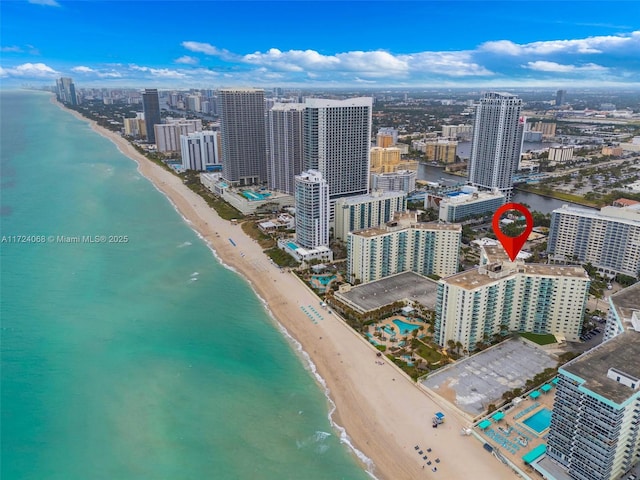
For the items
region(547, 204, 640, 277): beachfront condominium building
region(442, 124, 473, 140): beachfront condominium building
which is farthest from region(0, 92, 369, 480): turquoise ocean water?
region(442, 124, 473, 140): beachfront condominium building

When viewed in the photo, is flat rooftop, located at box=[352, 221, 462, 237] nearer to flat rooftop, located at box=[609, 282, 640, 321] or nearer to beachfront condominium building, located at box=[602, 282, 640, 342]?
flat rooftop, located at box=[609, 282, 640, 321]

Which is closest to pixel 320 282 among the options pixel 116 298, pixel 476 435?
pixel 116 298

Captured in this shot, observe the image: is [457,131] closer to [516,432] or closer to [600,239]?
[600,239]

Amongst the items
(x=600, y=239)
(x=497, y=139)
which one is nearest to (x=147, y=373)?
(x=600, y=239)

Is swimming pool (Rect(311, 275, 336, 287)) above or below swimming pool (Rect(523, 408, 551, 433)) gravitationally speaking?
above

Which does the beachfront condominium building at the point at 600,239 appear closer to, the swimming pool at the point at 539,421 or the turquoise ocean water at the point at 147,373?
the swimming pool at the point at 539,421

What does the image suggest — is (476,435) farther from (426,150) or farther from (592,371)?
(426,150)

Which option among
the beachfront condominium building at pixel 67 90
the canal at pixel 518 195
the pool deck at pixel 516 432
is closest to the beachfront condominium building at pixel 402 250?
the pool deck at pixel 516 432
